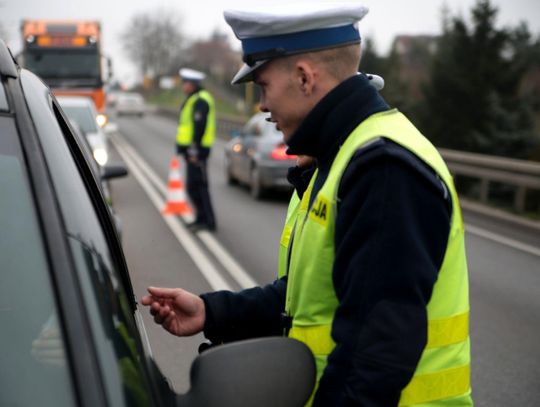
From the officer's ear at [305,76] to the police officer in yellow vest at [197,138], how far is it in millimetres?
8931

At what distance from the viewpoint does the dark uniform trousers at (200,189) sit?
10.9 metres

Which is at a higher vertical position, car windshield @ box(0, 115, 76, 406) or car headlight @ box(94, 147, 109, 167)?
car windshield @ box(0, 115, 76, 406)

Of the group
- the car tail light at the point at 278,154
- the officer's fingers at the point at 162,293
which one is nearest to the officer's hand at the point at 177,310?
the officer's fingers at the point at 162,293

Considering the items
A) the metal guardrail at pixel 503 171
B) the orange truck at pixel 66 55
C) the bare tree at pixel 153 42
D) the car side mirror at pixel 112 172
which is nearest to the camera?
the car side mirror at pixel 112 172

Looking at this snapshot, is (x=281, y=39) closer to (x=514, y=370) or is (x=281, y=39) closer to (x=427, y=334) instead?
(x=427, y=334)

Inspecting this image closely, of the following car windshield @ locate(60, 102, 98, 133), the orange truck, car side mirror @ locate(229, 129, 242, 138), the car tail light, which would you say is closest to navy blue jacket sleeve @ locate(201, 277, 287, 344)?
the car tail light

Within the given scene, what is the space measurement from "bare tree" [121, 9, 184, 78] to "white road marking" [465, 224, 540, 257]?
321 feet

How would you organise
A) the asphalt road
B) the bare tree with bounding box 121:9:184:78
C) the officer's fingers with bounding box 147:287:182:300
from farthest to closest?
the bare tree with bounding box 121:9:184:78, the asphalt road, the officer's fingers with bounding box 147:287:182:300

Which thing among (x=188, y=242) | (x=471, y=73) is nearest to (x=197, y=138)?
(x=188, y=242)

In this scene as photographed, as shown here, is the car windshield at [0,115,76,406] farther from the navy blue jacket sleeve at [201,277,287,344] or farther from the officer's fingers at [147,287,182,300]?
the navy blue jacket sleeve at [201,277,287,344]

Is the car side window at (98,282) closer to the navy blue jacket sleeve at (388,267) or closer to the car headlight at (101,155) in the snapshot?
the navy blue jacket sleeve at (388,267)

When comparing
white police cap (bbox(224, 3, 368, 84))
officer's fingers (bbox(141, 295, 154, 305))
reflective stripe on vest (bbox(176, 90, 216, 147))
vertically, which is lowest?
reflective stripe on vest (bbox(176, 90, 216, 147))

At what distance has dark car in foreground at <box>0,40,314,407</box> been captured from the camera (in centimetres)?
145

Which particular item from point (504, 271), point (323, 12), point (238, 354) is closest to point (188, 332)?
point (238, 354)
